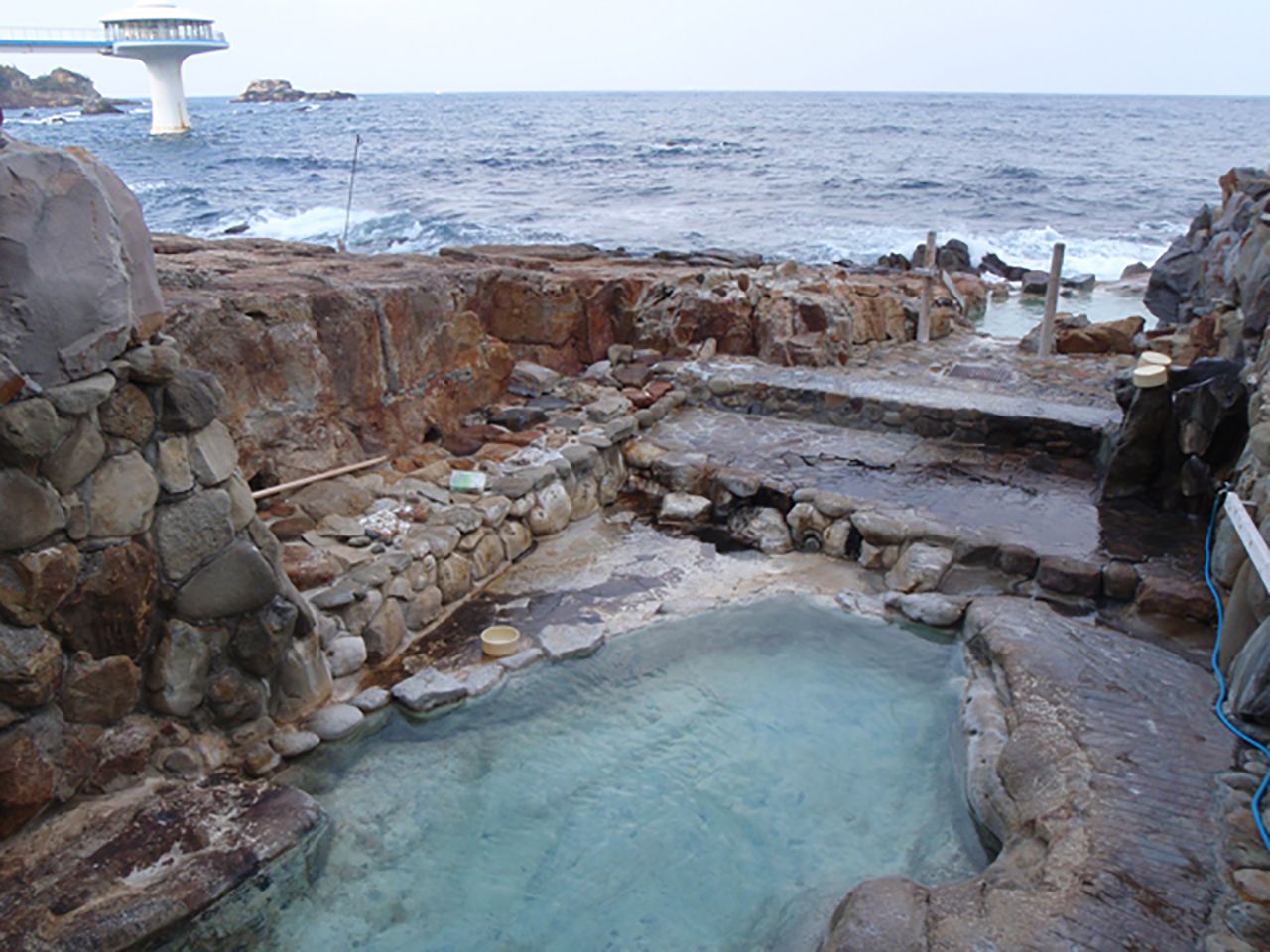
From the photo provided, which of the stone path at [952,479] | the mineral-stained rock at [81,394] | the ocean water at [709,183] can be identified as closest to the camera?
the mineral-stained rock at [81,394]

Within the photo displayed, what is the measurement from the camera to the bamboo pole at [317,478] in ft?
20.3

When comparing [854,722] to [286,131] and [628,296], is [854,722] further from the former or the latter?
[286,131]

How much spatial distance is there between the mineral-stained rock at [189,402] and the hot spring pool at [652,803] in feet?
6.00

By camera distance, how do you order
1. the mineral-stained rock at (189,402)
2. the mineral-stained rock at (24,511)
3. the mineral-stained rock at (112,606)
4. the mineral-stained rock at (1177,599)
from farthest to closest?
the mineral-stained rock at (1177,599), the mineral-stained rock at (189,402), the mineral-stained rock at (112,606), the mineral-stained rock at (24,511)

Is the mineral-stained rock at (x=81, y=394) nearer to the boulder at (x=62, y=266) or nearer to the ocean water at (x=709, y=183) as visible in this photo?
the boulder at (x=62, y=266)

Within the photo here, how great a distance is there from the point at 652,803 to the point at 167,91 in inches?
2762

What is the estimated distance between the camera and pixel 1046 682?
4.92m

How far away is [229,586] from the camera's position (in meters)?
4.36

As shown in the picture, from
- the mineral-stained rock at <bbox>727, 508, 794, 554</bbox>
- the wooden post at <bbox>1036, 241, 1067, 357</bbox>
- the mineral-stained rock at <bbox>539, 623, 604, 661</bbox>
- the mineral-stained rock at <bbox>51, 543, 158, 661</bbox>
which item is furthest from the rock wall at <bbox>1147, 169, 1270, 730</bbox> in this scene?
the mineral-stained rock at <bbox>51, 543, 158, 661</bbox>

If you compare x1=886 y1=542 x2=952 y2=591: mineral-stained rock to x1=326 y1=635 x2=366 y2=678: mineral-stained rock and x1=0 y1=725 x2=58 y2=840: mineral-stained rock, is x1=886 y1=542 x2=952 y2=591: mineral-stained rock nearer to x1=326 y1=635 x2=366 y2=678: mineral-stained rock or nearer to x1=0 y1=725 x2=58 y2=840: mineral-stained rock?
x1=326 y1=635 x2=366 y2=678: mineral-stained rock

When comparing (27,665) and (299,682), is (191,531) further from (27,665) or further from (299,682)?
(299,682)

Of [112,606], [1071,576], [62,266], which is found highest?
[62,266]

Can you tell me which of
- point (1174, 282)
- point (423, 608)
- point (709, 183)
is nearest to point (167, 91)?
point (709, 183)

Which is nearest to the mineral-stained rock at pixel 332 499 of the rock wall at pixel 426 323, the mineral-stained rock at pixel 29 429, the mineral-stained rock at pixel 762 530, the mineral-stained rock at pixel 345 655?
the rock wall at pixel 426 323
